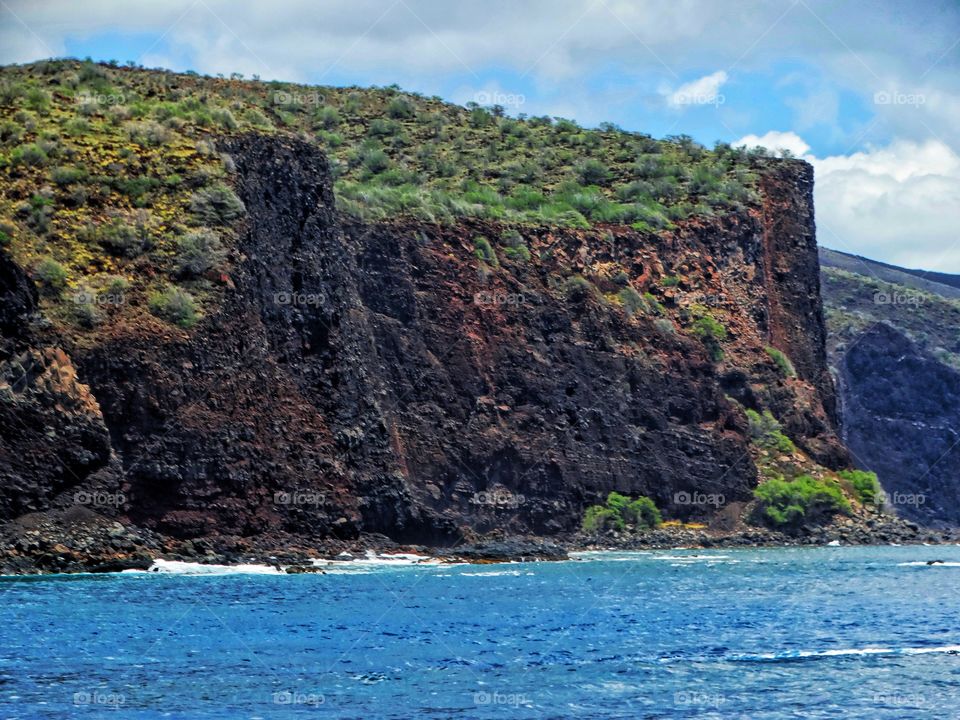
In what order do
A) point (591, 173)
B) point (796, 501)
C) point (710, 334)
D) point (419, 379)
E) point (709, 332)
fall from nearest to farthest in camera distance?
point (419, 379) < point (796, 501) < point (710, 334) < point (709, 332) < point (591, 173)

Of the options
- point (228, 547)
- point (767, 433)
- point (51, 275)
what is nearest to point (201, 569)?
point (228, 547)

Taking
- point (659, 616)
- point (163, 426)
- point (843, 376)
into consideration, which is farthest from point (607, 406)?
point (843, 376)

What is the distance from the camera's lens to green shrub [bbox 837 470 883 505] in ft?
350

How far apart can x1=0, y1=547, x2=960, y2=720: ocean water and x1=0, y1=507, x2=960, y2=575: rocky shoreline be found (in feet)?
6.36

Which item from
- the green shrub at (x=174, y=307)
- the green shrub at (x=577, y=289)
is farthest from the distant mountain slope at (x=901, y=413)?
the green shrub at (x=174, y=307)

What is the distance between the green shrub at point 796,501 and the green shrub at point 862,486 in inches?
163

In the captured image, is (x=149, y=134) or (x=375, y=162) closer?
(x=149, y=134)

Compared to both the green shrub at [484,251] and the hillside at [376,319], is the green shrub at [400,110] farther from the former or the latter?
the green shrub at [484,251]

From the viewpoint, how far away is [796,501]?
98.2 m

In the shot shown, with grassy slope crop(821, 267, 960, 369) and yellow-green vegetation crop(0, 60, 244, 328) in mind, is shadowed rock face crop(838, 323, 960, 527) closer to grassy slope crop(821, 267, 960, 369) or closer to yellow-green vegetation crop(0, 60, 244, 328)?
grassy slope crop(821, 267, 960, 369)

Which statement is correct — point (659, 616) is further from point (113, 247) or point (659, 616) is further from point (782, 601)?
point (113, 247)

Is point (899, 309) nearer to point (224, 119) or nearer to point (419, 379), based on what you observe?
point (419, 379)

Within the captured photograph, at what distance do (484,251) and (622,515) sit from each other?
767 inches

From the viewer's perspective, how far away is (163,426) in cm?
6350
